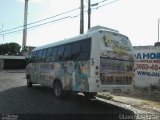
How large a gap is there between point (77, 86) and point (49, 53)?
4388 millimetres

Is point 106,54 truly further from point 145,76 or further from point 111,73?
point 145,76

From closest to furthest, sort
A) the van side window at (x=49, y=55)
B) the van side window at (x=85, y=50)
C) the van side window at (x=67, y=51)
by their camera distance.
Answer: the van side window at (x=85, y=50), the van side window at (x=67, y=51), the van side window at (x=49, y=55)

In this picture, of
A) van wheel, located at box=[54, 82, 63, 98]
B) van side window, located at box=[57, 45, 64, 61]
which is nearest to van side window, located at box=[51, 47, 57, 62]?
van side window, located at box=[57, 45, 64, 61]

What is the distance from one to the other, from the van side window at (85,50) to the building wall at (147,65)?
6960 millimetres

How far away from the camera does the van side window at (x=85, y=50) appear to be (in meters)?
12.0

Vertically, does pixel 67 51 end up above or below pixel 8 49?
below

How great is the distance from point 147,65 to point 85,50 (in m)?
7.50

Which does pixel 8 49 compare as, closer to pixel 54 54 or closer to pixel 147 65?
pixel 147 65

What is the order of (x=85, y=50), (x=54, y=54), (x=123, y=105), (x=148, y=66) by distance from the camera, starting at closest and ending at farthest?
(x=85, y=50), (x=123, y=105), (x=54, y=54), (x=148, y=66)

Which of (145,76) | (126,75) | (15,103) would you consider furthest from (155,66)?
(15,103)

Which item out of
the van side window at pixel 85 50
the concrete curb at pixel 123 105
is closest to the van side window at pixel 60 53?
the van side window at pixel 85 50

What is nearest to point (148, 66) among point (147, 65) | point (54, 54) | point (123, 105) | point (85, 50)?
point (147, 65)

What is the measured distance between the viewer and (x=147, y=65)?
1853 centimetres

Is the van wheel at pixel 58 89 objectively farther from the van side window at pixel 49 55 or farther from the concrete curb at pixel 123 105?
the concrete curb at pixel 123 105
